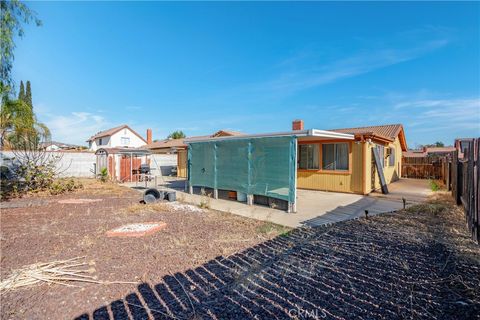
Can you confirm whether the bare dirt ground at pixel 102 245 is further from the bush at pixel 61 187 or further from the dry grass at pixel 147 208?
the bush at pixel 61 187

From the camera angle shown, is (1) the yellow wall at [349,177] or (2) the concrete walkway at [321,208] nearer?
(2) the concrete walkway at [321,208]

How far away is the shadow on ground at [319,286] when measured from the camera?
2.45 metres

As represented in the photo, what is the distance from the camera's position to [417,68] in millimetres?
12680

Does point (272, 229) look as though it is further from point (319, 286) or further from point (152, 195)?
point (152, 195)

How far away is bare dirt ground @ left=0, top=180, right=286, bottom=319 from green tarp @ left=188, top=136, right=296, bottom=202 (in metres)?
1.77

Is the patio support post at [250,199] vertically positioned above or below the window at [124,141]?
below

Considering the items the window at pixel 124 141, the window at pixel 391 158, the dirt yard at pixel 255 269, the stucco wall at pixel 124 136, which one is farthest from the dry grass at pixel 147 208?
the window at pixel 124 141

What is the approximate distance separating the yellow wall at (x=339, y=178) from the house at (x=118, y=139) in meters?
24.3

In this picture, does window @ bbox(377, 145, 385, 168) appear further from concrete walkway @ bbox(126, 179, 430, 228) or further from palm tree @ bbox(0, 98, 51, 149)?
palm tree @ bbox(0, 98, 51, 149)

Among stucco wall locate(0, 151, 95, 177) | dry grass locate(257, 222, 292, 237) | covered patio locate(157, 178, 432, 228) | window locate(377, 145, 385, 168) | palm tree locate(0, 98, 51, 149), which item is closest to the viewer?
dry grass locate(257, 222, 292, 237)

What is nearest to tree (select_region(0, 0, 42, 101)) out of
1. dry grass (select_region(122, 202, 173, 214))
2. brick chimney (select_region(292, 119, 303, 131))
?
dry grass (select_region(122, 202, 173, 214))

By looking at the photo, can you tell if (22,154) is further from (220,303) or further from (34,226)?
(220,303)

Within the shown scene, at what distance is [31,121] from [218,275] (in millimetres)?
10656

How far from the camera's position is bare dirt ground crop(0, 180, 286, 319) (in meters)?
2.75
